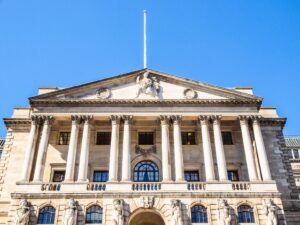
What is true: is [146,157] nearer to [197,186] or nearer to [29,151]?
[197,186]

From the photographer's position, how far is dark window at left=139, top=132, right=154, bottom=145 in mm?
43156

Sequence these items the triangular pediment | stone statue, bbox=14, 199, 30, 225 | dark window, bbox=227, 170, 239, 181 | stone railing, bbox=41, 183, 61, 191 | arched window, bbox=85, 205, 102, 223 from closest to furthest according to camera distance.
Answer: stone statue, bbox=14, 199, 30, 225, arched window, bbox=85, 205, 102, 223, stone railing, bbox=41, 183, 61, 191, dark window, bbox=227, 170, 239, 181, the triangular pediment

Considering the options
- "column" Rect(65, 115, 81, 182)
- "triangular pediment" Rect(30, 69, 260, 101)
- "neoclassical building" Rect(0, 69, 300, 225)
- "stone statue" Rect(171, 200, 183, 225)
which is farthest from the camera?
"triangular pediment" Rect(30, 69, 260, 101)

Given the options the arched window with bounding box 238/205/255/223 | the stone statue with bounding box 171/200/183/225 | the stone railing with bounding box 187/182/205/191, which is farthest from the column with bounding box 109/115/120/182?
the arched window with bounding box 238/205/255/223

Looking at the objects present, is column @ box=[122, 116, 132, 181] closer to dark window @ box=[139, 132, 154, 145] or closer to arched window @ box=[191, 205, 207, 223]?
dark window @ box=[139, 132, 154, 145]

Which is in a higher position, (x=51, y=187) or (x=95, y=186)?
(x=95, y=186)

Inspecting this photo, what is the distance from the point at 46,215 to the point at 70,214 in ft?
8.78

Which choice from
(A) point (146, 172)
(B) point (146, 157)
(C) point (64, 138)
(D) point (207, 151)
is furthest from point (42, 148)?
(D) point (207, 151)

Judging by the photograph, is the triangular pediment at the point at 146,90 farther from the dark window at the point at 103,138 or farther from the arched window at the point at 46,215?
the arched window at the point at 46,215

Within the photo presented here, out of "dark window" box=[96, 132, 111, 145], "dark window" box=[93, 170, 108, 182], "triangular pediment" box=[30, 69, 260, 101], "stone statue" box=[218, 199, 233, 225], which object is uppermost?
"triangular pediment" box=[30, 69, 260, 101]

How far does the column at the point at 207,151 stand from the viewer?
124 ft

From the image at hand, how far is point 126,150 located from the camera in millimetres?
Result: 39125

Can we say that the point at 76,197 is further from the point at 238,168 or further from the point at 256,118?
the point at 256,118

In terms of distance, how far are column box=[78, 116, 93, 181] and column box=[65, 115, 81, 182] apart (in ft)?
2.44
